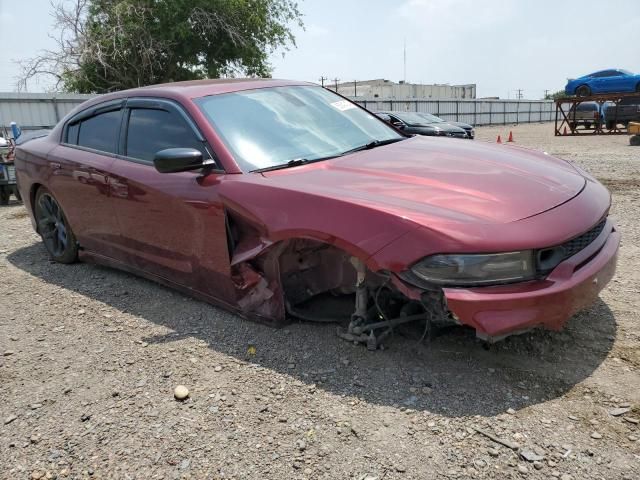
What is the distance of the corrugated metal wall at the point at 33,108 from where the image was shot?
45.1 ft

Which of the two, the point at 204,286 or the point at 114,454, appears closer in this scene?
the point at 114,454

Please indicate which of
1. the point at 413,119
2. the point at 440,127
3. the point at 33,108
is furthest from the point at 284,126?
the point at 413,119

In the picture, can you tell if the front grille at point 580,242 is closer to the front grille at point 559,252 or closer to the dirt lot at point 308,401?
the front grille at point 559,252

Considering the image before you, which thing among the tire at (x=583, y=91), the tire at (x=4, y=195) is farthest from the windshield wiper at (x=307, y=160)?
the tire at (x=583, y=91)

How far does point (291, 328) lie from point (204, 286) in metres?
0.64

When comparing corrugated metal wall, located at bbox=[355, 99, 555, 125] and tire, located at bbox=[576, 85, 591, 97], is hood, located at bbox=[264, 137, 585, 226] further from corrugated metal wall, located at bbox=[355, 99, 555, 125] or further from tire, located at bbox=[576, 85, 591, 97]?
corrugated metal wall, located at bbox=[355, 99, 555, 125]

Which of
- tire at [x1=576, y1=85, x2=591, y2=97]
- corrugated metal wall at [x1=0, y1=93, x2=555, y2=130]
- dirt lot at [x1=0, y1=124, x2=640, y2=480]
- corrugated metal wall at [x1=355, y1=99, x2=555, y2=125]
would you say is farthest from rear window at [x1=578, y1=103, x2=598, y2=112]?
dirt lot at [x1=0, y1=124, x2=640, y2=480]

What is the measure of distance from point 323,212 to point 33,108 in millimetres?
14455

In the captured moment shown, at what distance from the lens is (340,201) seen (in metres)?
2.63

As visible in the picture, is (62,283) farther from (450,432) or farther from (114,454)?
(450,432)

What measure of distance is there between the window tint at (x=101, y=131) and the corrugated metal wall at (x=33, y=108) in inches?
430

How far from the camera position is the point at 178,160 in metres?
3.05

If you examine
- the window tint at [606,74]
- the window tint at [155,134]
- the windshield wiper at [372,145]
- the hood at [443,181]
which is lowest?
the hood at [443,181]

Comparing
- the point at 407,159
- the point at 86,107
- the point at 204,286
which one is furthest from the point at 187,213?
the point at 86,107
